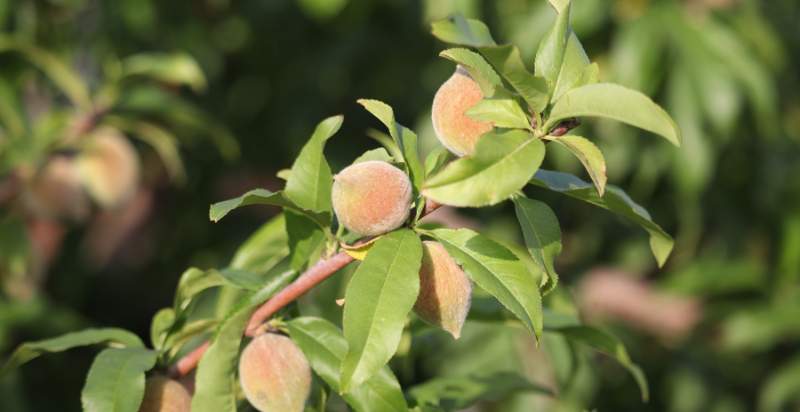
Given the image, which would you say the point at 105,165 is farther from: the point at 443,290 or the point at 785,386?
the point at 785,386

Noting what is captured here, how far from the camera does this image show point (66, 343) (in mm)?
667

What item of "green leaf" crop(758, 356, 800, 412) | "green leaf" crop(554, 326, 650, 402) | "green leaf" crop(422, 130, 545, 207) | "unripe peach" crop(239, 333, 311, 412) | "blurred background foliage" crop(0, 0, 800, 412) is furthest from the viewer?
"green leaf" crop(758, 356, 800, 412)

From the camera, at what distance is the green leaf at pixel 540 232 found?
557mm

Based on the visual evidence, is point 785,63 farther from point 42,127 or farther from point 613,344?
point 613,344

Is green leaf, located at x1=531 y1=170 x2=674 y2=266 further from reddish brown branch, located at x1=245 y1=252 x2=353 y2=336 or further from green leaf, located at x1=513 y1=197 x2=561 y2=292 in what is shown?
reddish brown branch, located at x1=245 y1=252 x2=353 y2=336

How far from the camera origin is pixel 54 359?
5.94 ft

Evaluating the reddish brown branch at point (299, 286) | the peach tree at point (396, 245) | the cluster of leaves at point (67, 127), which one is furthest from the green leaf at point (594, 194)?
the cluster of leaves at point (67, 127)

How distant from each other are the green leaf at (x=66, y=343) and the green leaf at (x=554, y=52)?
30 centimetres

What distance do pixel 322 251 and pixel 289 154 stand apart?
1516 millimetres

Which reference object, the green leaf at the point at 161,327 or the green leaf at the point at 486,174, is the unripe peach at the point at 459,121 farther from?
the green leaf at the point at 161,327

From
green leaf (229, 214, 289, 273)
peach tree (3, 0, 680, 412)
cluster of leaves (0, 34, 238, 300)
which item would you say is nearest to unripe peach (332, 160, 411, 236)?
peach tree (3, 0, 680, 412)

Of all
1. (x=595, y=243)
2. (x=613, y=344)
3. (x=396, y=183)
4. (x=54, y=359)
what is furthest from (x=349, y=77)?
(x=396, y=183)

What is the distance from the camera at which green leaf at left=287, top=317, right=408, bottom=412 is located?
2.00 ft

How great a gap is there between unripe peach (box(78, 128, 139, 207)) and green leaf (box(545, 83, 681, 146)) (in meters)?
0.89
